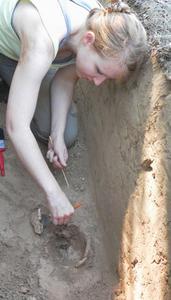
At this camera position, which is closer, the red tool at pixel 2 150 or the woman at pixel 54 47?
the woman at pixel 54 47

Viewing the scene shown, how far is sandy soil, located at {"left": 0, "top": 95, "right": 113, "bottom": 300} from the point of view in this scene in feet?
5.76

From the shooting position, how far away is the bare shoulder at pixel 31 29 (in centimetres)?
161

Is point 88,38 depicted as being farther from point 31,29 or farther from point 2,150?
point 2,150

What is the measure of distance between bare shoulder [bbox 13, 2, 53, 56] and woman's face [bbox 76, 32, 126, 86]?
11 cm

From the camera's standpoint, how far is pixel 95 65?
165 cm

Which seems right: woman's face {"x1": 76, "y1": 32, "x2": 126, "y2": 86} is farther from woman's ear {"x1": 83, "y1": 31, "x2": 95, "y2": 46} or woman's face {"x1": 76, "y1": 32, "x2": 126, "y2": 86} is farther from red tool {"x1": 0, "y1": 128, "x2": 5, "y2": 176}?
red tool {"x1": 0, "y1": 128, "x2": 5, "y2": 176}

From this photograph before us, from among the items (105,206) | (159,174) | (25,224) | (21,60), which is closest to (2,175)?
(25,224)

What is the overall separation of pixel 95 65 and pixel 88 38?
8cm

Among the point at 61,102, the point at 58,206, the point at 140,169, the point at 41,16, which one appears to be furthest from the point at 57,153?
the point at 41,16

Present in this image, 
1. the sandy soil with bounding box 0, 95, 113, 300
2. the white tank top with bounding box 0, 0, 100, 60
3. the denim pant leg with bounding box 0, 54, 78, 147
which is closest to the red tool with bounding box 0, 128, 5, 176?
the sandy soil with bounding box 0, 95, 113, 300

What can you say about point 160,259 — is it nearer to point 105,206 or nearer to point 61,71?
point 105,206

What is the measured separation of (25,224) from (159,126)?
0.65 m

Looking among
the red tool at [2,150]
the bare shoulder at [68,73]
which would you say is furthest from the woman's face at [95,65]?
the red tool at [2,150]

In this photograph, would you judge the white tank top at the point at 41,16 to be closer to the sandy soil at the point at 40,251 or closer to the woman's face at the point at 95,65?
the woman's face at the point at 95,65
